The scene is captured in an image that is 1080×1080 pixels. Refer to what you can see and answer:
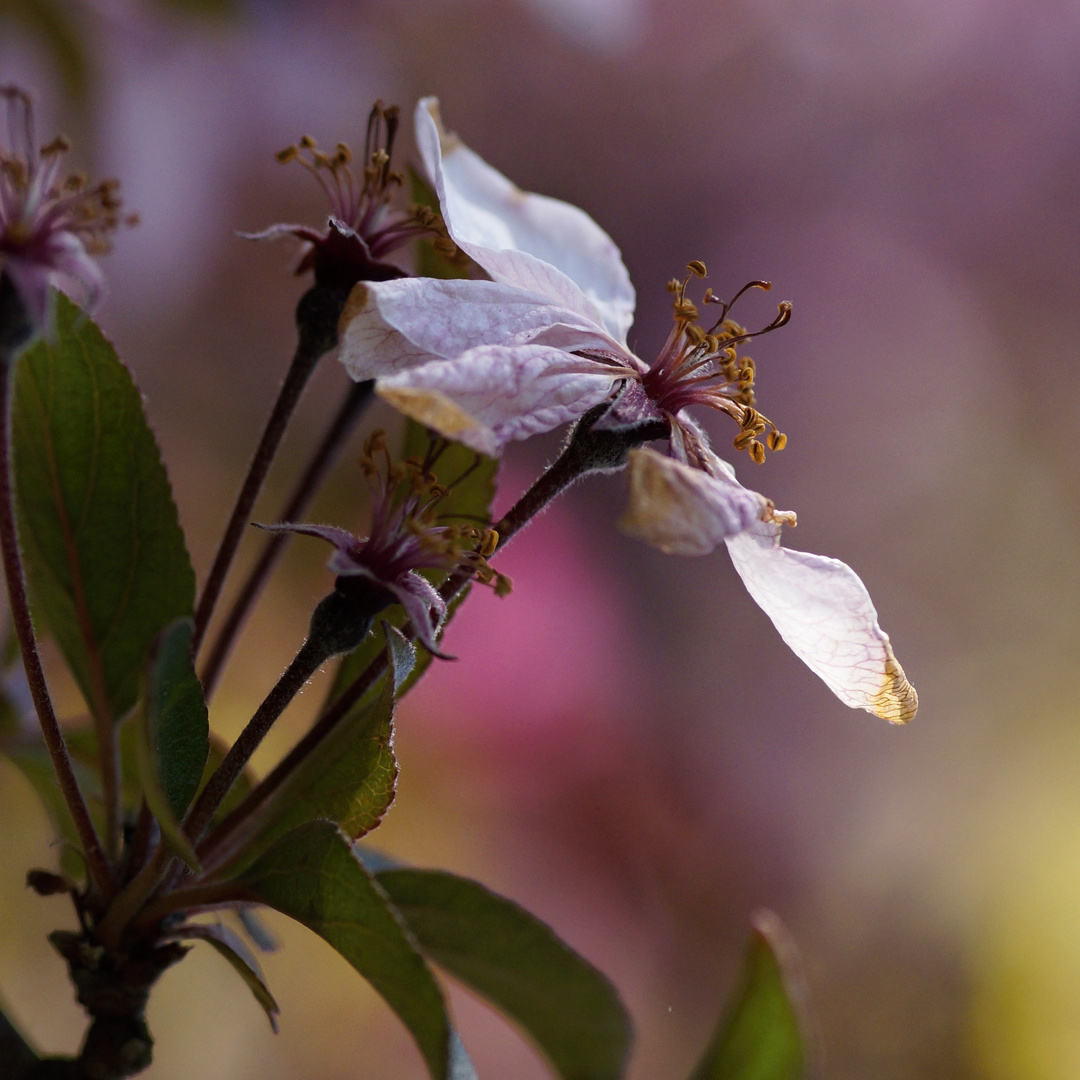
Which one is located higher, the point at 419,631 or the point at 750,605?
the point at 419,631

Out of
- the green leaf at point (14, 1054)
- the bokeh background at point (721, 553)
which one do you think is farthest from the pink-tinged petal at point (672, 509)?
the bokeh background at point (721, 553)

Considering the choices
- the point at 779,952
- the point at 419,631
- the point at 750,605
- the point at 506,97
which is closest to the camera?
the point at 419,631

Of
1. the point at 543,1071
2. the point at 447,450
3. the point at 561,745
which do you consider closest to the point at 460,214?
the point at 447,450

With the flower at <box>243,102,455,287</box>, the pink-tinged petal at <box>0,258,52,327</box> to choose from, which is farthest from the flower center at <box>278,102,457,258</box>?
the pink-tinged petal at <box>0,258,52,327</box>

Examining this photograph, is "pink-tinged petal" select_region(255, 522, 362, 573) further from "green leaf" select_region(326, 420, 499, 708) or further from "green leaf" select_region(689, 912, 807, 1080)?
"green leaf" select_region(689, 912, 807, 1080)

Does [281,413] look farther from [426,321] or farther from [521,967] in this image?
[521,967]

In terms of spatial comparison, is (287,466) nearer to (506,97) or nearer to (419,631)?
(506,97)

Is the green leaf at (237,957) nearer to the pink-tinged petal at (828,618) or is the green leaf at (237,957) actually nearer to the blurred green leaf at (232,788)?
the blurred green leaf at (232,788)
